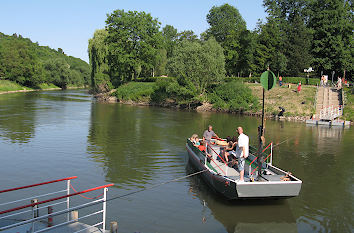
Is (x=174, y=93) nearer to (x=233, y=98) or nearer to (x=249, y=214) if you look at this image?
(x=233, y=98)

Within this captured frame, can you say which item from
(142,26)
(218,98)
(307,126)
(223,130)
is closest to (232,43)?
(142,26)

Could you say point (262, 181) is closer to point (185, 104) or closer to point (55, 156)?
point (55, 156)

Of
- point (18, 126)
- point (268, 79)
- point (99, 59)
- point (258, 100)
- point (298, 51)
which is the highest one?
point (298, 51)

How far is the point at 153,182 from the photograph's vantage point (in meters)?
14.0

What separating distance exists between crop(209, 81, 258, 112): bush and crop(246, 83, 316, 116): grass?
1.83m

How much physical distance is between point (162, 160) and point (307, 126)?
21.2 metres

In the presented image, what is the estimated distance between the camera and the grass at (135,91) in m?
56.0

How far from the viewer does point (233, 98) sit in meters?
45.4

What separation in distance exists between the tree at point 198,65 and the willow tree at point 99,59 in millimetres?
21837

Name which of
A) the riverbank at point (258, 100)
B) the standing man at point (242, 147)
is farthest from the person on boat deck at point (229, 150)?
the riverbank at point (258, 100)

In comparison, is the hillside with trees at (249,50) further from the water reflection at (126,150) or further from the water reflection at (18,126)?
the water reflection at (18,126)

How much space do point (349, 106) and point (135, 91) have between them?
113 feet

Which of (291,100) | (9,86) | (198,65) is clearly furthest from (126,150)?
(9,86)

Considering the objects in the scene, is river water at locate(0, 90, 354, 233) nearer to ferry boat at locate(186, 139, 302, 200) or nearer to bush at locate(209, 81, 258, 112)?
ferry boat at locate(186, 139, 302, 200)
